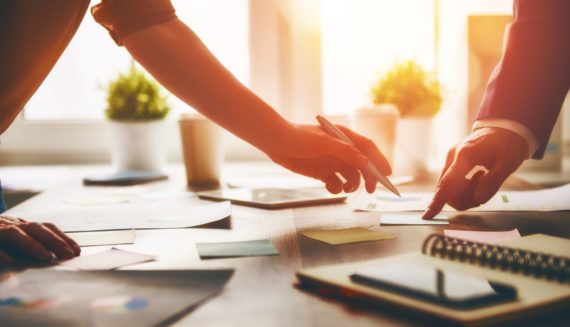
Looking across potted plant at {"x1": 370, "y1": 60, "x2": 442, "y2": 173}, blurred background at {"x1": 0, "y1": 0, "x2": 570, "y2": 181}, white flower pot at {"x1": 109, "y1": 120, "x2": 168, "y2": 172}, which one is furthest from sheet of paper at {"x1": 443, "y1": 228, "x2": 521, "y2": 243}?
blurred background at {"x1": 0, "y1": 0, "x2": 570, "y2": 181}

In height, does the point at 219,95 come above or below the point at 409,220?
above

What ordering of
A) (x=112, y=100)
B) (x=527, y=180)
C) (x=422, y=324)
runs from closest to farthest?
(x=422, y=324) < (x=527, y=180) < (x=112, y=100)

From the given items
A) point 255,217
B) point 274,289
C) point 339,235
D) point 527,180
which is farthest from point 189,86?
point 527,180

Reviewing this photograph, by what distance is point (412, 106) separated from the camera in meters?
1.67

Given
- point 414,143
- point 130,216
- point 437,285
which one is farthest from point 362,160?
point 414,143

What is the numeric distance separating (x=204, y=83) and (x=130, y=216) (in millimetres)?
271

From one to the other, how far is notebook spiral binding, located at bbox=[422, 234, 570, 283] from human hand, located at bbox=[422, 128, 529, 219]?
34cm

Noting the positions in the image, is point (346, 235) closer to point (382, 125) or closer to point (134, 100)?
point (382, 125)

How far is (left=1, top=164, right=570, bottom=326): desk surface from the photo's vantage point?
18.0 inches

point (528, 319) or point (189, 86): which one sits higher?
point (189, 86)

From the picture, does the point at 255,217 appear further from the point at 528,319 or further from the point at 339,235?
the point at 528,319

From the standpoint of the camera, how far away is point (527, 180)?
1493 millimetres

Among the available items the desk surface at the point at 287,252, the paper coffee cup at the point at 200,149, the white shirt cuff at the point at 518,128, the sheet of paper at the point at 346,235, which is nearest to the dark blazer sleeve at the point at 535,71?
the white shirt cuff at the point at 518,128

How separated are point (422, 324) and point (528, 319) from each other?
84 mm
